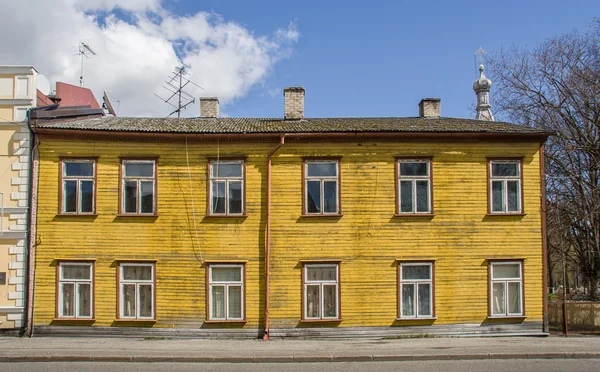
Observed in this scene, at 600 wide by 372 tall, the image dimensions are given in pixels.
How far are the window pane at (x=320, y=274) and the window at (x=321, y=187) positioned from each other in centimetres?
172

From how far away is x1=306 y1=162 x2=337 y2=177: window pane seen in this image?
53.7 ft

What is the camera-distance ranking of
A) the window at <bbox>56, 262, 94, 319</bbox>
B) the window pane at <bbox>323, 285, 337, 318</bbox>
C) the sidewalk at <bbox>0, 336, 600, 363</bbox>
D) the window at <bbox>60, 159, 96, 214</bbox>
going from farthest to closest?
1. the window at <bbox>60, 159, 96, 214</bbox>
2. the window pane at <bbox>323, 285, 337, 318</bbox>
3. the window at <bbox>56, 262, 94, 319</bbox>
4. the sidewalk at <bbox>0, 336, 600, 363</bbox>

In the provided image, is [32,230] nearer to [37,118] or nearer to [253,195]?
[37,118]

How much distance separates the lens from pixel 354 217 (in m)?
16.3

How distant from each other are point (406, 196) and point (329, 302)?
4005mm

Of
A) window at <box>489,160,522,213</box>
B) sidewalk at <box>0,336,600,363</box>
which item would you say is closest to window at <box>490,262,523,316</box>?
sidewalk at <box>0,336,600,363</box>

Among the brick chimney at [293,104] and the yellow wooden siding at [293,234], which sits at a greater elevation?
the brick chimney at [293,104]

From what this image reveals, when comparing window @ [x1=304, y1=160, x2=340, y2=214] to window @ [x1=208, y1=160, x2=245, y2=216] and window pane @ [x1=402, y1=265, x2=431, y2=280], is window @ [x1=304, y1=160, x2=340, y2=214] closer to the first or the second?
window @ [x1=208, y1=160, x2=245, y2=216]

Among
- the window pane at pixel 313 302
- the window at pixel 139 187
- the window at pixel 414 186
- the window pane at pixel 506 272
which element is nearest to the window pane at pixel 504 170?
the window at pixel 414 186

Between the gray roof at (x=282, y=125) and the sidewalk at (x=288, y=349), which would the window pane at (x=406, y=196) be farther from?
the sidewalk at (x=288, y=349)

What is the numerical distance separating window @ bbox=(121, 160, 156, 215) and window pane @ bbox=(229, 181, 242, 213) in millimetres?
2321

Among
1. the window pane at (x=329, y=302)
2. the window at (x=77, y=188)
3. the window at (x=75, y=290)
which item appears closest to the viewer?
the window at (x=75, y=290)

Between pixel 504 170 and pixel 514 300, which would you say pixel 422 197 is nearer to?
pixel 504 170

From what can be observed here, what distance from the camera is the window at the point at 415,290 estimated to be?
53.0ft
